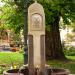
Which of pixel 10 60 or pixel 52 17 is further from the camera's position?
pixel 52 17

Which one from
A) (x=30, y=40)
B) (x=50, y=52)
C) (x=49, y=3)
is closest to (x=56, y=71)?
(x=30, y=40)

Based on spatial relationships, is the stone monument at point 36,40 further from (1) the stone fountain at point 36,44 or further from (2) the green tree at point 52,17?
(2) the green tree at point 52,17

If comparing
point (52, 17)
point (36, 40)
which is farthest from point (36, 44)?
point (52, 17)

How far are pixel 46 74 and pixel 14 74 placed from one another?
50.2 inches

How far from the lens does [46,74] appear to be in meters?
13.7

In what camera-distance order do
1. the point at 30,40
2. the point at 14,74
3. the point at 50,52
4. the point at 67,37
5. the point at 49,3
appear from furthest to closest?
the point at 67,37 < the point at 50,52 < the point at 49,3 < the point at 30,40 < the point at 14,74

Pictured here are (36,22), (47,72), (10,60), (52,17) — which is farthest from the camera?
(52,17)

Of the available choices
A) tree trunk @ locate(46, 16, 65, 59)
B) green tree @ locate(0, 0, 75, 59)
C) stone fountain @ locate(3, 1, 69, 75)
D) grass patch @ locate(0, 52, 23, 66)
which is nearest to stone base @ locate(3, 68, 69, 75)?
stone fountain @ locate(3, 1, 69, 75)

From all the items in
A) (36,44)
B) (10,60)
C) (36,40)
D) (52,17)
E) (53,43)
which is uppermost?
(52,17)

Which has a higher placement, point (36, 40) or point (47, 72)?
point (36, 40)

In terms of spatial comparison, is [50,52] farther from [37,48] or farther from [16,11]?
[37,48]

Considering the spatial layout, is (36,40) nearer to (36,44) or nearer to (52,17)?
(36,44)

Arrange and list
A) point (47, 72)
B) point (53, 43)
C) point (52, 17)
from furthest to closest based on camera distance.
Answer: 1. point (53, 43)
2. point (52, 17)
3. point (47, 72)

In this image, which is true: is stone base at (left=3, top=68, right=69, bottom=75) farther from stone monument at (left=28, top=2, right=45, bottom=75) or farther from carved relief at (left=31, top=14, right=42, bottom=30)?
carved relief at (left=31, top=14, right=42, bottom=30)
